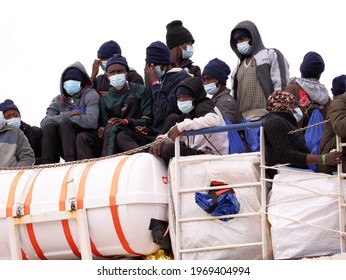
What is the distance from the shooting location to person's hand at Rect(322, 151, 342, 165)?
9945 mm

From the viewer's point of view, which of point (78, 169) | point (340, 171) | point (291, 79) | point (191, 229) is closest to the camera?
point (340, 171)

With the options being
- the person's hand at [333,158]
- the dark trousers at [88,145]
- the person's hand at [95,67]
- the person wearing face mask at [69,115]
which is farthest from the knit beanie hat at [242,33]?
the person's hand at [333,158]

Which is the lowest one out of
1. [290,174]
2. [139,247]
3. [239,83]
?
[139,247]

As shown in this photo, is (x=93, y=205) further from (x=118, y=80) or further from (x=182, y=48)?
(x=182, y=48)

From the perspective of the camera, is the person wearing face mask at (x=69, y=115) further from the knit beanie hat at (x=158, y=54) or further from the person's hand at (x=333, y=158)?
the person's hand at (x=333, y=158)

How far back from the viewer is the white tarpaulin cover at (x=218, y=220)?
10484mm

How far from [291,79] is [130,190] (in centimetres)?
252

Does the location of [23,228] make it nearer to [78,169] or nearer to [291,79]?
[78,169]

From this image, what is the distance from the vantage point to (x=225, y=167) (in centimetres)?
1071

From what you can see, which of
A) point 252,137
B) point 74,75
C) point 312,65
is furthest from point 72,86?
point 312,65

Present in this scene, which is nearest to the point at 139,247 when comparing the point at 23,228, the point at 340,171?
the point at 23,228

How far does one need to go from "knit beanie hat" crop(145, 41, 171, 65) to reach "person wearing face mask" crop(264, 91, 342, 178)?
7.38 ft

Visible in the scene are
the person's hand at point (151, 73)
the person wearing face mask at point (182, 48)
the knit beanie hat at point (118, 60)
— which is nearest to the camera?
the person's hand at point (151, 73)

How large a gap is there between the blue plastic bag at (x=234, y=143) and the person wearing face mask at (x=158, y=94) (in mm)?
771
